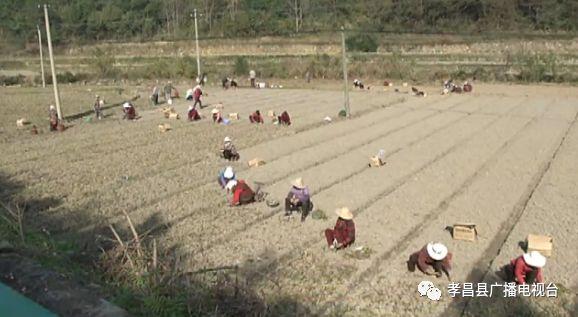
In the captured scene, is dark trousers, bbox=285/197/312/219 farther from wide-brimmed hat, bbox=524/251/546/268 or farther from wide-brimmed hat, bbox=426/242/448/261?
wide-brimmed hat, bbox=524/251/546/268

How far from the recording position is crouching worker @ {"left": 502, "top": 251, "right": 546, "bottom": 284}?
24.8 feet

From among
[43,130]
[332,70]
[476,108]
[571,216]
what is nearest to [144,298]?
[571,216]

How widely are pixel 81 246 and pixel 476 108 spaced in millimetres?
18837

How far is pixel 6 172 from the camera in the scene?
14.0 m

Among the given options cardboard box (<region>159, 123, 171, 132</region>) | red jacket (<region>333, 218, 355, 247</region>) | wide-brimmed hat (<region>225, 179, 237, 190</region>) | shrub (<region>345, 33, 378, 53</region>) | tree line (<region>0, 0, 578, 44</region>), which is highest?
tree line (<region>0, 0, 578, 44</region>)

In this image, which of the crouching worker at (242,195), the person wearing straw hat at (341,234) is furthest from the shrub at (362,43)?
the person wearing straw hat at (341,234)

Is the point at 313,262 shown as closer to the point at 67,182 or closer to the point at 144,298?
the point at 144,298

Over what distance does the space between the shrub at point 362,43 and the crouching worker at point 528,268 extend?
43510mm

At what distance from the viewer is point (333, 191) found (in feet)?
40.7

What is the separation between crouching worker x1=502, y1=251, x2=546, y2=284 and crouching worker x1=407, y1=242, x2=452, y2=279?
0.90 m

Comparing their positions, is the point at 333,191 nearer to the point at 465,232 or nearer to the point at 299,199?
the point at 299,199

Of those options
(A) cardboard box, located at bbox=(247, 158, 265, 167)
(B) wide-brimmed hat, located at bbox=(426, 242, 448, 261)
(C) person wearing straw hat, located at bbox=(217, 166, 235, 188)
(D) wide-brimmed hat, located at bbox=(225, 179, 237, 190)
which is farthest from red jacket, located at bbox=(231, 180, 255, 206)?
(B) wide-brimmed hat, located at bbox=(426, 242, 448, 261)

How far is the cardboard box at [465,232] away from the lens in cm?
942

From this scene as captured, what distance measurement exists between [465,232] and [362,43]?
140 ft
